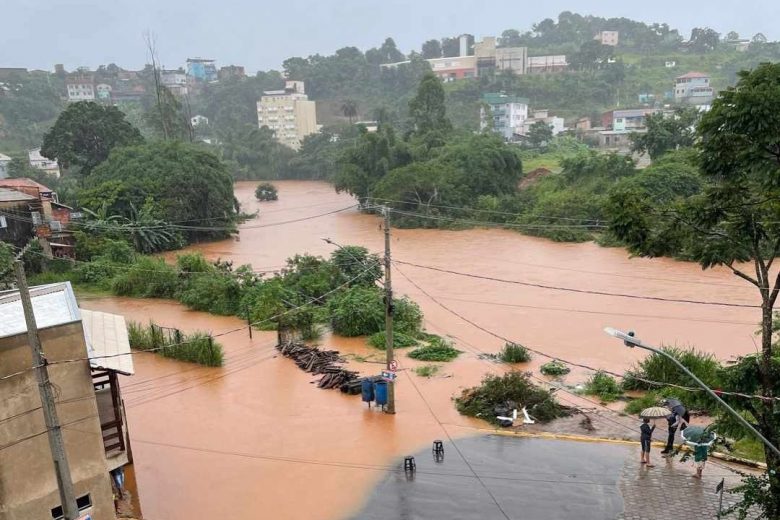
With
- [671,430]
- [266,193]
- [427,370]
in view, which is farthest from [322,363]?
[266,193]

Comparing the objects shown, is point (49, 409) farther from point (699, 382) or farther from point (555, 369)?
point (555, 369)

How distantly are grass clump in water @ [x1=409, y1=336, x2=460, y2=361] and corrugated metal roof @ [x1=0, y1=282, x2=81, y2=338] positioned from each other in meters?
9.63

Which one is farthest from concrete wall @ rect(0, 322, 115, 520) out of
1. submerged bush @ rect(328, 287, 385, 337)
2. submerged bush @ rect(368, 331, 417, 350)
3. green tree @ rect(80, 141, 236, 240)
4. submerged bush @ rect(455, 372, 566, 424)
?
green tree @ rect(80, 141, 236, 240)

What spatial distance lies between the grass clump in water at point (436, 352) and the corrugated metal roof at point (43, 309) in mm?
9626

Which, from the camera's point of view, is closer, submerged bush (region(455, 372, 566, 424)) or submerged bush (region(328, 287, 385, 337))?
submerged bush (region(455, 372, 566, 424))

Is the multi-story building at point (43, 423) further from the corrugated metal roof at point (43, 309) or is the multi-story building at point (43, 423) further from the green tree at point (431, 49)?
the green tree at point (431, 49)

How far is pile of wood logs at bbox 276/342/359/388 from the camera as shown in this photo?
15.6 meters

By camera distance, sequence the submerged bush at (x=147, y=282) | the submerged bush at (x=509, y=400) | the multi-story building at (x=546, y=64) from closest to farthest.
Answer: the submerged bush at (x=509, y=400) < the submerged bush at (x=147, y=282) < the multi-story building at (x=546, y=64)

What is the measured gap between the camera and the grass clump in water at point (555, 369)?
52.3 ft

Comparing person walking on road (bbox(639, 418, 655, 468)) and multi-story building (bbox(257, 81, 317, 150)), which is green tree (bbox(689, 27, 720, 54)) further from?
person walking on road (bbox(639, 418, 655, 468))

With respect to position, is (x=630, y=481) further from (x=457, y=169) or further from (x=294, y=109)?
(x=294, y=109)

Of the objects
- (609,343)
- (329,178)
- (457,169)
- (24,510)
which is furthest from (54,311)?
(329,178)

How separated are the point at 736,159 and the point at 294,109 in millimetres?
80296

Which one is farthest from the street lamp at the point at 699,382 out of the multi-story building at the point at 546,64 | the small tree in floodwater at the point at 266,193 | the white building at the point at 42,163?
the multi-story building at the point at 546,64
